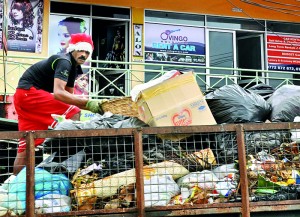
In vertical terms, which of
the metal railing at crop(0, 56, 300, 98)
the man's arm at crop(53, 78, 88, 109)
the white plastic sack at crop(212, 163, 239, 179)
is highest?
the metal railing at crop(0, 56, 300, 98)

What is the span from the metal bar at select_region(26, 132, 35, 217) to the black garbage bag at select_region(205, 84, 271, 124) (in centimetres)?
180

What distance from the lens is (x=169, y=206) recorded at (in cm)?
329

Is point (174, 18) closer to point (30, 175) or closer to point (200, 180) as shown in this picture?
point (200, 180)

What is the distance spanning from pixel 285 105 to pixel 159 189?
1760mm

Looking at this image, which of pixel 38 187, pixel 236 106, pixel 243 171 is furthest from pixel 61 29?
pixel 243 171

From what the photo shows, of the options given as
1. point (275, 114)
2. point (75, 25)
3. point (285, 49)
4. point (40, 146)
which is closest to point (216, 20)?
point (285, 49)

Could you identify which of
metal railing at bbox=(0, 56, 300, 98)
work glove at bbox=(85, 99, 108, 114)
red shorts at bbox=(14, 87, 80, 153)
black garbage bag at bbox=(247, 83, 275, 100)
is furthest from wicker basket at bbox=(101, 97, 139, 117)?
metal railing at bbox=(0, 56, 300, 98)

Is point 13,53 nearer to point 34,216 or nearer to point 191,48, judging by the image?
point 191,48

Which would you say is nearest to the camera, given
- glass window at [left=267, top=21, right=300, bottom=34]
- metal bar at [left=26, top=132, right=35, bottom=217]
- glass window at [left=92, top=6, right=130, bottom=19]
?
metal bar at [left=26, top=132, right=35, bottom=217]

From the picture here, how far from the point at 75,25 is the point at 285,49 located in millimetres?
5129

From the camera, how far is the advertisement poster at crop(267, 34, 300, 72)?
12.6 m

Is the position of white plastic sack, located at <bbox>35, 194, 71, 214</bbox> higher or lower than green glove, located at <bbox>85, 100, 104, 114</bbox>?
lower

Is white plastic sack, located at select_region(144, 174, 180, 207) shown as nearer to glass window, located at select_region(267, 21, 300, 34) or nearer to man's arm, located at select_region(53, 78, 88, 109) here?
man's arm, located at select_region(53, 78, 88, 109)

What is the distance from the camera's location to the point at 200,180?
3.59 m
